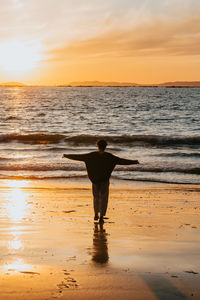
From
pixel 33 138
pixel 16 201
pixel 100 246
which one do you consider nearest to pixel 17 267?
pixel 100 246

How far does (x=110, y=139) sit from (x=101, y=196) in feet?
73.0

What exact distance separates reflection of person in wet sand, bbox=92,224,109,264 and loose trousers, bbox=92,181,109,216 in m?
0.34

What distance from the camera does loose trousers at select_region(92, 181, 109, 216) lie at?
7867mm

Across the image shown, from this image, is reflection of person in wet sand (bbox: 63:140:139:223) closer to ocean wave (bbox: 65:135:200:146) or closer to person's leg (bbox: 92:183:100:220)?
person's leg (bbox: 92:183:100:220)

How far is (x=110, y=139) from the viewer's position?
98.7ft

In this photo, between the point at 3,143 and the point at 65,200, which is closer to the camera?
the point at 65,200

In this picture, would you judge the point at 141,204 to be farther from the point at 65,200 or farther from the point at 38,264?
the point at 38,264

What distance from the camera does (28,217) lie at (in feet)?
27.4

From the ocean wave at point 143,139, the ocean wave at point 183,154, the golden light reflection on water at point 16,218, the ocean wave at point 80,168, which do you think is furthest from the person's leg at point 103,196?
the ocean wave at point 143,139

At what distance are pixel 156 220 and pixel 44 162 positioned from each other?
34.8 feet

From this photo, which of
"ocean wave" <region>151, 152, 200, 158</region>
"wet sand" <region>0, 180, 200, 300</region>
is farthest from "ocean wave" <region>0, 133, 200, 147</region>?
"wet sand" <region>0, 180, 200, 300</region>

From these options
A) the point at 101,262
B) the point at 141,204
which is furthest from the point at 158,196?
the point at 101,262

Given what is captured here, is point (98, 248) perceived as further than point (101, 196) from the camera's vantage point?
No

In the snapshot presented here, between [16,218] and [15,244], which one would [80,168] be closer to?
[16,218]
